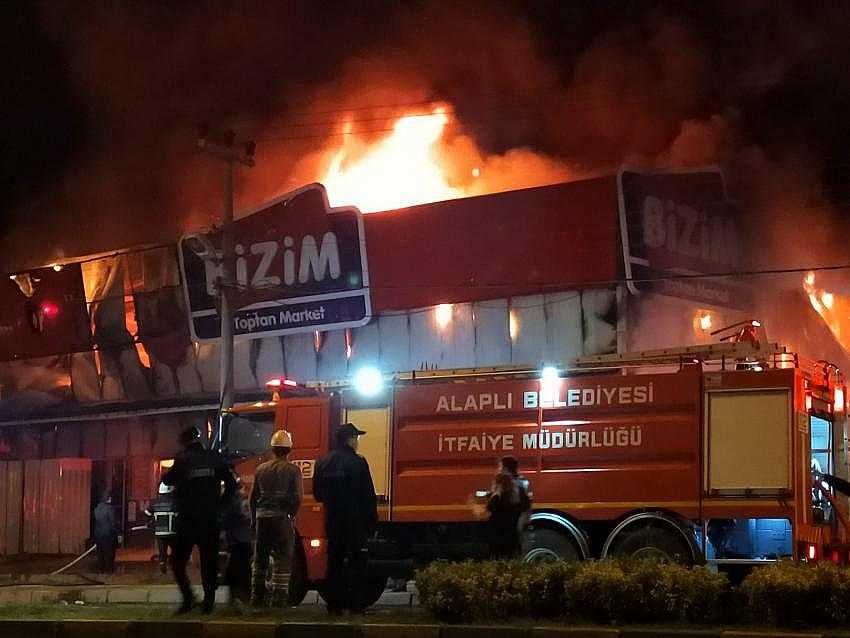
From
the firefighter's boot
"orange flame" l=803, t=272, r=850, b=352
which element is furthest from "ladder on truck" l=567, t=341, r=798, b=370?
"orange flame" l=803, t=272, r=850, b=352

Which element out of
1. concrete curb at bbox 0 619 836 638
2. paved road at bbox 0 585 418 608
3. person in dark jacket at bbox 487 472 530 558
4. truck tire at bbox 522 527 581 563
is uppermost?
person in dark jacket at bbox 487 472 530 558

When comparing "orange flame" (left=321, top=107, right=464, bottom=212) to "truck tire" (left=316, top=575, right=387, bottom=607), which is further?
"orange flame" (left=321, top=107, right=464, bottom=212)

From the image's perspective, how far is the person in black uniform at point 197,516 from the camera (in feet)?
29.5

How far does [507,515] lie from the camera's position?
10.2m

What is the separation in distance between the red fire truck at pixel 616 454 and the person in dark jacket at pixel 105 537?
905 centimetres

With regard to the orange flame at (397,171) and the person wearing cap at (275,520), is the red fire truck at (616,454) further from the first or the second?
the orange flame at (397,171)

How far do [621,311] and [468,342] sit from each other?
298 cm

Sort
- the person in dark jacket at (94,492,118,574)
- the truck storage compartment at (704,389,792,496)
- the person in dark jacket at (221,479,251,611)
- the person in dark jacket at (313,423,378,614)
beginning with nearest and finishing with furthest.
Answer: the person in dark jacket at (313,423,378,614)
the person in dark jacket at (221,479,251,611)
the truck storage compartment at (704,389,792,496)
the person in dark jacket at (94,492,118,574)

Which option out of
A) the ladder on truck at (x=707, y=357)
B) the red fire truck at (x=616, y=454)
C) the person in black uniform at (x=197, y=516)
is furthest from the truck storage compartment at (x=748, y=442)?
the person in black uniform at (x=197, y=516)

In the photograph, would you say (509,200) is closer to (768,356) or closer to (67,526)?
(768,356)

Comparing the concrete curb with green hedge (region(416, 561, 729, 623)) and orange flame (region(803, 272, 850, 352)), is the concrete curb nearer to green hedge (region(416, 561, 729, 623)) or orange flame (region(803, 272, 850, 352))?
green hedge (region(416, 561, 729, 623))

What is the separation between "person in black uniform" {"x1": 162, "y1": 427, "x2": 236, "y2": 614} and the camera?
8.98 metres

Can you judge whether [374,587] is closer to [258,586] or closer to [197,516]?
[258,586]

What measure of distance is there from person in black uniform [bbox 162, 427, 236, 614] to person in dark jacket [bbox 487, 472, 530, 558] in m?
2.55
